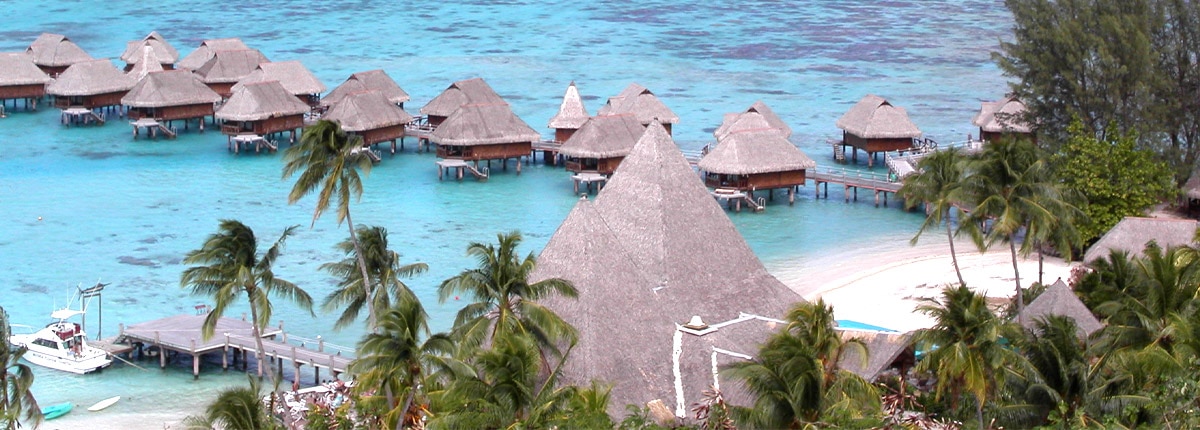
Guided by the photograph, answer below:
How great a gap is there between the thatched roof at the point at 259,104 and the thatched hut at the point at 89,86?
6928 millimetres

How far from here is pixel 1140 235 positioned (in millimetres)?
30938

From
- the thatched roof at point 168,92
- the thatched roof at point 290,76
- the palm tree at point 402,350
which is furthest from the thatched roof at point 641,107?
the palm tree at point 402,350

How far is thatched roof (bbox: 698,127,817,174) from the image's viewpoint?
40594 mm

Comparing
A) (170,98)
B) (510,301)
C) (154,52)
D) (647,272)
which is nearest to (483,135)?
(170,98)

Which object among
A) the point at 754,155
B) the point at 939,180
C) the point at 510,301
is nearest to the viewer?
the point at 510,301

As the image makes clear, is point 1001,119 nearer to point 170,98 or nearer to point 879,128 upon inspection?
point 879,128

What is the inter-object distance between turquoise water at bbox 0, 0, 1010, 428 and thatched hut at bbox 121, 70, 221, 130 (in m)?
0.93

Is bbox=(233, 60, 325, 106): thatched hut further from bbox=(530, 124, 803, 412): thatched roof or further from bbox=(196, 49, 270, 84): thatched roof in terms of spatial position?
bbox=(530, 124, 803, 412): thatched roof

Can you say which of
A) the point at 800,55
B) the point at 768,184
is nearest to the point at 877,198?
the point at 768,184

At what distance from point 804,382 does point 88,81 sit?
40.2m

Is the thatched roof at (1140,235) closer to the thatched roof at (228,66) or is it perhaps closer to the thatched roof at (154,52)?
the thatched roof at (228,66)

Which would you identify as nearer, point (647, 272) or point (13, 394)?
point (647, 272)

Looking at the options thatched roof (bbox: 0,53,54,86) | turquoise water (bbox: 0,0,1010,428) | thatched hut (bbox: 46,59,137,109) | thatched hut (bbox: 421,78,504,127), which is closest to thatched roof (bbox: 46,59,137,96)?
thatched hut (bbox: 46,59,137,109)

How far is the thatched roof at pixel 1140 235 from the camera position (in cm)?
3056
